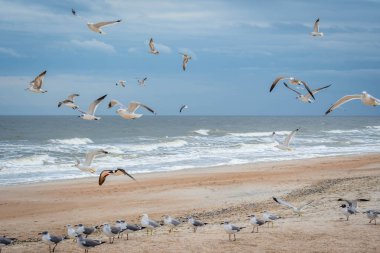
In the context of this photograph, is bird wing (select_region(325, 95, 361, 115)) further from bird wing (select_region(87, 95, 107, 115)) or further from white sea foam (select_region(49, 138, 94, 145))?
white sea foam (select_region(49, 138, 94, 145))

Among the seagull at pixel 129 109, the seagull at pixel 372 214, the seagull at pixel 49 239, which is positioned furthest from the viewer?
the seagull at pixel 129 109

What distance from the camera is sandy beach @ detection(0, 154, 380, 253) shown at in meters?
9.88

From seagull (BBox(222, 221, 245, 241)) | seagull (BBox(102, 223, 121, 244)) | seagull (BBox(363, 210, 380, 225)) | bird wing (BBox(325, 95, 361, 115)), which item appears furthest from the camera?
bird wing (BBox(325, 95, 361, 115))

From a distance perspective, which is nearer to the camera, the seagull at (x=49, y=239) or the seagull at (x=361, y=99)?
the seagull at (x=49, y=239)

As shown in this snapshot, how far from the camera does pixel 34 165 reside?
93.4 feet

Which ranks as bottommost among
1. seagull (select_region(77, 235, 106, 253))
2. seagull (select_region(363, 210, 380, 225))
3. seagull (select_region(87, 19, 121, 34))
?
seagull (select_region(77, 235, 106, 253))

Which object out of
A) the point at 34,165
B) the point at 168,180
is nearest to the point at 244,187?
the point at 168,180

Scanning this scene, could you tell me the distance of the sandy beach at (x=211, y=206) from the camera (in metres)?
9.88

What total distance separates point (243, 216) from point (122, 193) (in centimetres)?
681

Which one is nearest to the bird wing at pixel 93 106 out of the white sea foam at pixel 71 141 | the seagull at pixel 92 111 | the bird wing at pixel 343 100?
the seagull at pixel 92 111

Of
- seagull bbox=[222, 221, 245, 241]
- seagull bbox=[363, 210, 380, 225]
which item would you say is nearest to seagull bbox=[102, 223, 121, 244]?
seagull bbox=[222, 221, 245, 241]

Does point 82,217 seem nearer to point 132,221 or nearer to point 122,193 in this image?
point 132,221

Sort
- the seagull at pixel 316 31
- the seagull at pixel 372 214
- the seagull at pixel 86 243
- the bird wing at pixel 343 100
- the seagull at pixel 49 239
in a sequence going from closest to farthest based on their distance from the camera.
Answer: the seagull at pixel 86 243
the seagull at pixel 49 239
the seagull at pixel 372 214
the bird wing at pixel 343 100
the seagull at pixel 316 31

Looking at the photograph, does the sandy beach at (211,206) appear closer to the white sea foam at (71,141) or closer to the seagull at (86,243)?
the seagull at (86,243)
